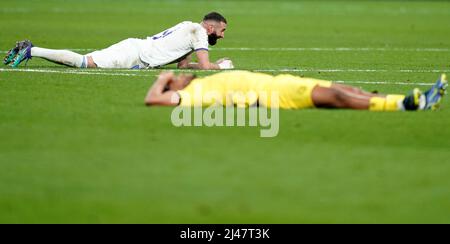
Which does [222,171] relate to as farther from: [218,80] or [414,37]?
[414,37]

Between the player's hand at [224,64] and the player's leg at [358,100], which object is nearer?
the player's leg at [358,100]

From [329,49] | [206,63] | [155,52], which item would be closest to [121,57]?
[155,52]

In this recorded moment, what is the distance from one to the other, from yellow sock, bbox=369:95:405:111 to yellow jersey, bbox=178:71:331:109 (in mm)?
540

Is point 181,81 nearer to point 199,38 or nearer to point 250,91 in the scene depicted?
point 250,91

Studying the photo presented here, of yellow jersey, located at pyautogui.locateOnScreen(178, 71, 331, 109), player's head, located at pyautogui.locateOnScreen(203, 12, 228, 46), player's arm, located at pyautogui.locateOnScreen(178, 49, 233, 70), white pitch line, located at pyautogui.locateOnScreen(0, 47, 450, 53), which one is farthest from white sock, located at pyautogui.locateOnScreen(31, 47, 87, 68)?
white pitch line, located at pyautogui.locateOnScreen(0, 47, 450, 53)

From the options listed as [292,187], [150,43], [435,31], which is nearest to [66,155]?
[292,187]

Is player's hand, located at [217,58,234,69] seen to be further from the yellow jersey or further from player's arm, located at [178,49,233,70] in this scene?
the yellow jersey

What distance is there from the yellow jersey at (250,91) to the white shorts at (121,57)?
5144 millimetres

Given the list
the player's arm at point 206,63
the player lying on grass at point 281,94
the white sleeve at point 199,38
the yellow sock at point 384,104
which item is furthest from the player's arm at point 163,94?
the white sleeve at point 199,38

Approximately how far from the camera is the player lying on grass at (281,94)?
42.4ft

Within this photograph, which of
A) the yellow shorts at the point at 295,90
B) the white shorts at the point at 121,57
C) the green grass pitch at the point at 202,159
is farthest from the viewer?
the white shorts at the point at 121,57

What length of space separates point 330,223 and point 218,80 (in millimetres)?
4734

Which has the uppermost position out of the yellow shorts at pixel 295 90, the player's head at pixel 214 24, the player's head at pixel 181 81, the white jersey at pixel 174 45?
the player's head at pixel 214 24

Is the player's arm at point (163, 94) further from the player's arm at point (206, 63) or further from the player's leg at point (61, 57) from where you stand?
the player's leg at point (61, 57)
